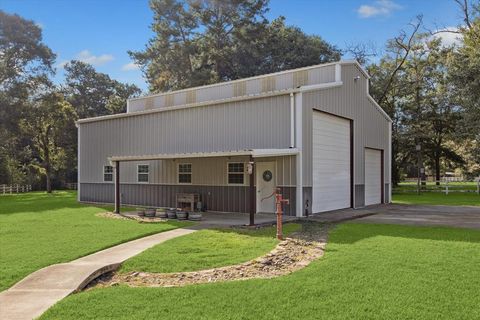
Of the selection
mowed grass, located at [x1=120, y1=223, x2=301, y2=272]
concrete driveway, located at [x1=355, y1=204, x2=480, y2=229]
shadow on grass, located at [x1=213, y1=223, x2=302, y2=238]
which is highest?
mowed grass, located at [x1=120, y1=223, x2=301, y2=272]

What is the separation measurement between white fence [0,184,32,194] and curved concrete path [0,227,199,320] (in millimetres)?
32027

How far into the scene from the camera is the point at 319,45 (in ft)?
110

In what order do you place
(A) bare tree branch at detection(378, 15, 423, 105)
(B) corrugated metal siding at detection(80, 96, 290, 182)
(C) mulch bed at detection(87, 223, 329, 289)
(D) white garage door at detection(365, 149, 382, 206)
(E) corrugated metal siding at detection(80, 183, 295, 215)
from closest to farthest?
(C) mulch bed at detection(87, 223, 329, 289), (B) corrugated metal siding at detection(80, 96, 290, 182), (E) corrugated metal siding at detection(80, 183, 295, 215), (D) white garage door at detection(365, 149, 382, 206), (A) bare tree branch at detection(378, 15, 423, 105)

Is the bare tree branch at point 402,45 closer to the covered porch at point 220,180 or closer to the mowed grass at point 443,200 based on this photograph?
the mowed grass at point 443,200

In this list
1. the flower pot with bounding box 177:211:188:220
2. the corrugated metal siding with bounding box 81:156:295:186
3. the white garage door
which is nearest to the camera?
the flower pot with bounding box 177:211:188:220

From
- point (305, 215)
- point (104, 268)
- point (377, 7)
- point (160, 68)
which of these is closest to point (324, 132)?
point (305, 215)

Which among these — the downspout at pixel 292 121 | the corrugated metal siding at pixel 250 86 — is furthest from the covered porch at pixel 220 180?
the corrugated metal siding at pixel 250 86

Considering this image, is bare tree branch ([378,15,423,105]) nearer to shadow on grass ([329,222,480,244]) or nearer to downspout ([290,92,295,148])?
downspout ([290,92,295,148])

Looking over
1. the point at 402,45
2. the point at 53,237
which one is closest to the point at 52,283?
the point at 53,237

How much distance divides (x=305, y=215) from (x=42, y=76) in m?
27.3

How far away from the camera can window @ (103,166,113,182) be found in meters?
20.2

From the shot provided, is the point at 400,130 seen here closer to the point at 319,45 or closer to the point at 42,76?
the point at 319,45

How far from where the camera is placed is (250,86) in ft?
60.8

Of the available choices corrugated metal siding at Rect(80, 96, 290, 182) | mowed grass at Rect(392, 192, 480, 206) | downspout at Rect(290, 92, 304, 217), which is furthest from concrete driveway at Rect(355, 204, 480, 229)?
mowed grass at Rect(392, 192, 480, 206)
